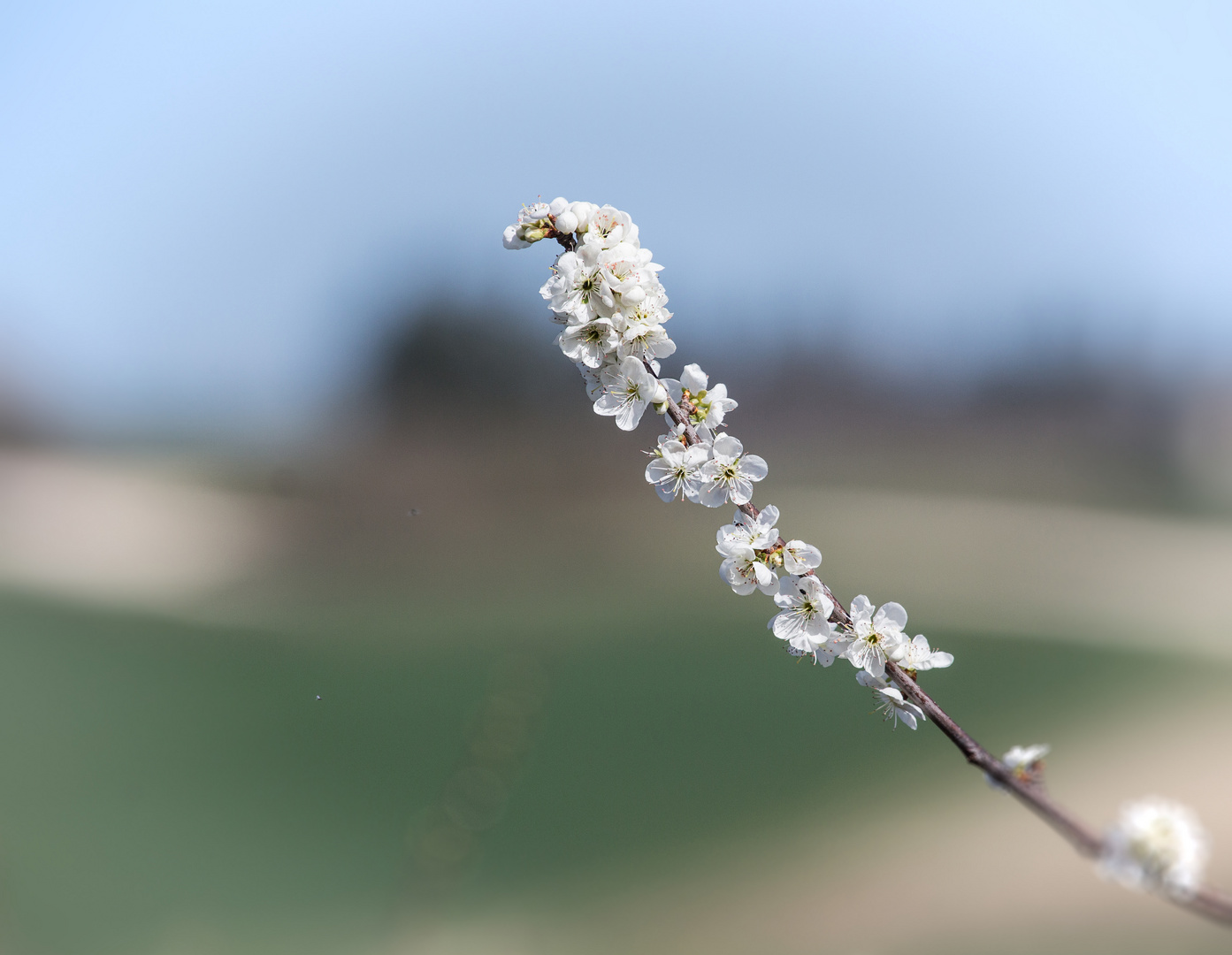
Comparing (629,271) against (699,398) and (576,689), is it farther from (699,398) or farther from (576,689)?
(576,689)

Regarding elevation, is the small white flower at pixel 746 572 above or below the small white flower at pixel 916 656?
above

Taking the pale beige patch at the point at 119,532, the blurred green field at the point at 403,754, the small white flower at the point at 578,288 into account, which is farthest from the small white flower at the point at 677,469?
the pale beige patch at the point at 119,532

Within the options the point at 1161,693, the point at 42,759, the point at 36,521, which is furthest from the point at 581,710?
the point at 36,521

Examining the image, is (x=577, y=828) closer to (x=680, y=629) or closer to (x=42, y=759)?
(x=680, y=629)

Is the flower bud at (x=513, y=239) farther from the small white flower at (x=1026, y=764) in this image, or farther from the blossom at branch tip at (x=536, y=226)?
the small white flower at (x=1026, y=764)

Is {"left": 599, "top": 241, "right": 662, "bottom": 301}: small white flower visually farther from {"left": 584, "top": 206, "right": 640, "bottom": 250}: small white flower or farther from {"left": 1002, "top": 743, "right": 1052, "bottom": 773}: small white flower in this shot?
{"left": 1002, "top": 743, "right": 1052, "bottom": 773}: small white flower

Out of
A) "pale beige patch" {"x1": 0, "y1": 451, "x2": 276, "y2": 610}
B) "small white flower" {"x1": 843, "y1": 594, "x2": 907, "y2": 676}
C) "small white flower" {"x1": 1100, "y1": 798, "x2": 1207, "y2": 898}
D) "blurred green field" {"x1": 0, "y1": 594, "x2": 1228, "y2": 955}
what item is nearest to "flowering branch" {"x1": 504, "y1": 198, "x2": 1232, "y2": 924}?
"small white flower" {"x1": 843, "y1": 594, "x2": 907, "y2": 676}

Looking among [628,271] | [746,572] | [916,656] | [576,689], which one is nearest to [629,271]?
[628,271]
